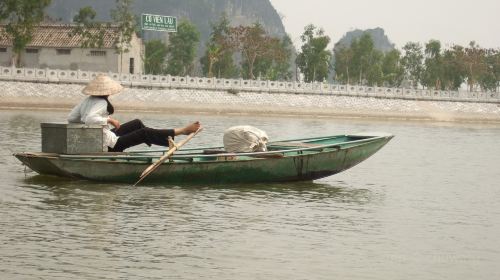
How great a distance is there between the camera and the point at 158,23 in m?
69.6

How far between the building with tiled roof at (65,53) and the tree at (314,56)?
78.5ft

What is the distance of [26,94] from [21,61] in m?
13.4

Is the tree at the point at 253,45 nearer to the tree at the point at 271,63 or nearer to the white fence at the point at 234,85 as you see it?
the tree at the point at 271,63

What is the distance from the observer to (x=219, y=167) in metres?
16.2

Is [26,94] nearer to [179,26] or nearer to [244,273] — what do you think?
[179,26]

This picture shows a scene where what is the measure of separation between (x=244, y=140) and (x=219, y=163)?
2.82 ft

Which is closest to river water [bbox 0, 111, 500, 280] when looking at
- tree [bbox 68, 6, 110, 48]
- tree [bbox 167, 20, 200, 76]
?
tree [bbox 68, 6, 110, 48]

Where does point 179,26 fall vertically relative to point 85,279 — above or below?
above

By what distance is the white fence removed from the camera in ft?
171

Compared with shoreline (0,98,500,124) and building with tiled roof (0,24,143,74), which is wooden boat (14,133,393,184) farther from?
building with tiled roof (0,24,143,74)

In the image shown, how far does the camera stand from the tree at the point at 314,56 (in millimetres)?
83062

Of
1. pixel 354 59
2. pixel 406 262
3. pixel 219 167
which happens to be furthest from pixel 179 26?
pixel 406 262

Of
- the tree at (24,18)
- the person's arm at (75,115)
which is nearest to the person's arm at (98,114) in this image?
the person's arm at (75,115)

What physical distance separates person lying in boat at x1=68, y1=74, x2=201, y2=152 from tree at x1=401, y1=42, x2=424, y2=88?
272 ft
